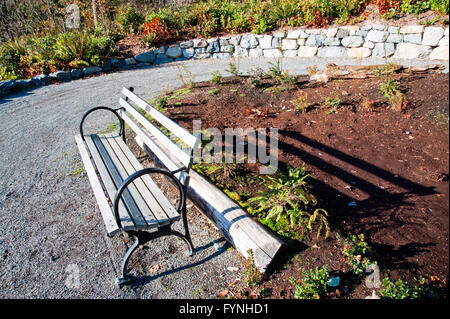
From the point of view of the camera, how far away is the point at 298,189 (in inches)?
116

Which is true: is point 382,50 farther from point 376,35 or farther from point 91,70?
point 91,70

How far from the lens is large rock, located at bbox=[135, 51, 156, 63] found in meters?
9.98

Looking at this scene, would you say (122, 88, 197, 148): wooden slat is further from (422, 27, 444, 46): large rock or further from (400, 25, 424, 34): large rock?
(422, 27, 444, 46): large rock

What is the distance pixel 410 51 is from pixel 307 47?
2982 millimetres

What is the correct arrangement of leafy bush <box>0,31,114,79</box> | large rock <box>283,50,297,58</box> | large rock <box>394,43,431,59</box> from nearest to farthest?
large rock <box>394,43,431,59</box> → leafy bush <box>0,31,114,79</box> → large rock <box>283,50,297,58</box>

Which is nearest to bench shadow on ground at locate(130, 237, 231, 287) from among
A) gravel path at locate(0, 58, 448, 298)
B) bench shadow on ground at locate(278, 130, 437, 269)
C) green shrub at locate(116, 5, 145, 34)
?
gravel path at locate(0, 58, 448, 298)

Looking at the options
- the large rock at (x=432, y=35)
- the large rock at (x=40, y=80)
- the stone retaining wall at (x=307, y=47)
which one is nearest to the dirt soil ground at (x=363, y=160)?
the stone retaining wall at (x=307, y=47)

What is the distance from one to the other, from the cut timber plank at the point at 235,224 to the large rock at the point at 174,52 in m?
8.22

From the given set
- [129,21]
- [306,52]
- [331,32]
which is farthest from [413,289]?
[129,21]

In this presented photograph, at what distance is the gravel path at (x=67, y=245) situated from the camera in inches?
102

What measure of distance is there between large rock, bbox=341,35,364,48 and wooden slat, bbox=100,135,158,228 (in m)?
8.12
